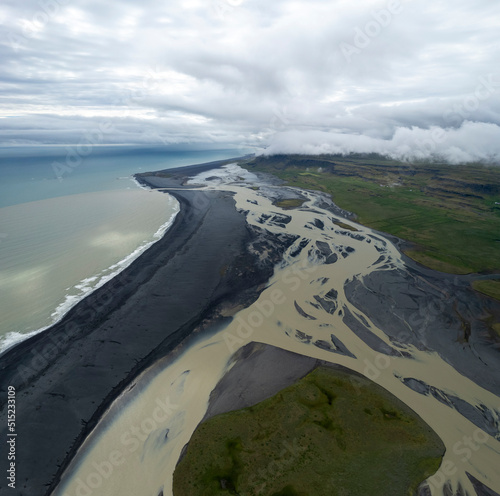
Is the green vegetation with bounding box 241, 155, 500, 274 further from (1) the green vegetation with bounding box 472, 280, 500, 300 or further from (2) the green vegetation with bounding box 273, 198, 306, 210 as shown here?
(2) the green vegetation with bounding box 273, 198, 306, 210

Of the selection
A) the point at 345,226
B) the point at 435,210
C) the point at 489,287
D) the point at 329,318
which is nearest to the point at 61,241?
the point at 329,318

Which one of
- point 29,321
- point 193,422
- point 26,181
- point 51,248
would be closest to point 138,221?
point 51,248

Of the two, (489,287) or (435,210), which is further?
(435,210)

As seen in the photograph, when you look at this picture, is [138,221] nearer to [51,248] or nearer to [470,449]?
[51,248]

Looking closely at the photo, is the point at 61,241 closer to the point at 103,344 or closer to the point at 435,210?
the point at 103,344

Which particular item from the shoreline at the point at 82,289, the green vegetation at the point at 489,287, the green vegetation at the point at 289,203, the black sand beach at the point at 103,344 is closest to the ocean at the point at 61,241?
the shoreline at the point at 82,289

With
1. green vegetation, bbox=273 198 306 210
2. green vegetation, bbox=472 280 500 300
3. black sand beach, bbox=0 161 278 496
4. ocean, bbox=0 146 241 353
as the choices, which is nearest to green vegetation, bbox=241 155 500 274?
green vegetation, bbox=472 280 500 300

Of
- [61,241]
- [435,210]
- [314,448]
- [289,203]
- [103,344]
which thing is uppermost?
[289,203]
